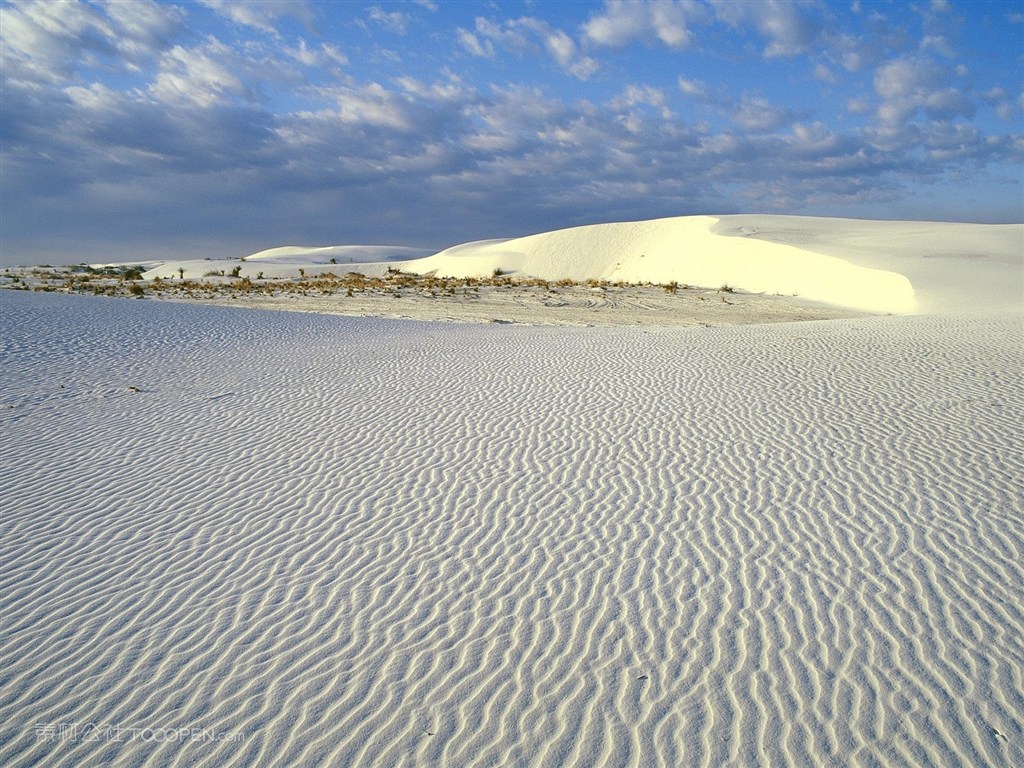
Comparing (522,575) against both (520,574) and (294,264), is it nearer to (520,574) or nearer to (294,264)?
(520,574)

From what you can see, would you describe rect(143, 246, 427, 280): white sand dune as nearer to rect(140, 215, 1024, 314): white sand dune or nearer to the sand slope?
rect(140, 215, 1024, 314): white sand dune

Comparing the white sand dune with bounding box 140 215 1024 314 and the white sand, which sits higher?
the white sand dune with bounding box 140 215 1024 314

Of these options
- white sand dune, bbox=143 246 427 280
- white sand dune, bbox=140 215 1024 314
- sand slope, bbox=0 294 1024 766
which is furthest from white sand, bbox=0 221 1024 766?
white sand dune, bbox=143 246 427 280

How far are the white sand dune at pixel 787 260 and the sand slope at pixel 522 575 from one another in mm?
15025

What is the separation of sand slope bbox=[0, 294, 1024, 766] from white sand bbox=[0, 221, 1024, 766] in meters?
0.02

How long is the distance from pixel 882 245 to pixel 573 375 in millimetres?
30184

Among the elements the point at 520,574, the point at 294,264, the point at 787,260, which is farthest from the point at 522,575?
the point at 294,264

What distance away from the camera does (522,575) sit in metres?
4.47

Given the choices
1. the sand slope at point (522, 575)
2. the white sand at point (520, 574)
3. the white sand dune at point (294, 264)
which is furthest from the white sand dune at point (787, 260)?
the white sand at point (520, 574)

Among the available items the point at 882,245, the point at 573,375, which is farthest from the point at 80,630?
the point at 882,245

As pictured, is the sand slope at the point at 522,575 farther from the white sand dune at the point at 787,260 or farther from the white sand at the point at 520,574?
the white sand dune at the point at 787,260

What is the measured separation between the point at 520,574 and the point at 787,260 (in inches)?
1247

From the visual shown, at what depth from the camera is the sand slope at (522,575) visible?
3107mm

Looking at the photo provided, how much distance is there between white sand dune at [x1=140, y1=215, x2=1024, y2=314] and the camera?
945 inches
